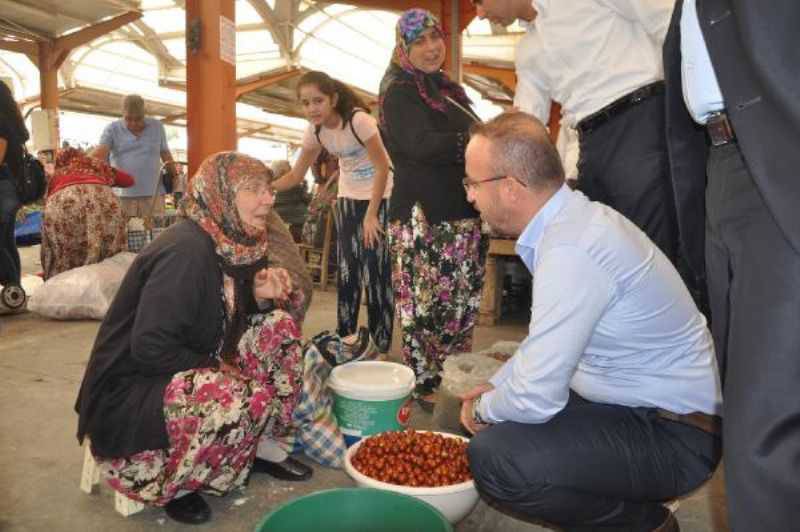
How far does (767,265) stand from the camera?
82 centimetres

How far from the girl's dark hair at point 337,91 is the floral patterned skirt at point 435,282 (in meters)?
0.71

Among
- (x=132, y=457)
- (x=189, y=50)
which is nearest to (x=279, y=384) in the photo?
(x=132, y=457)

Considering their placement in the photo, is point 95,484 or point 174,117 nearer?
point 95,484

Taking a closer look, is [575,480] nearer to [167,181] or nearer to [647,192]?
[647,192]

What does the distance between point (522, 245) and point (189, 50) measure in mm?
2553

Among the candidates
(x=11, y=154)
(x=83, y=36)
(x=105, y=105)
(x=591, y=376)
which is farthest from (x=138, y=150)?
(x=105, y=105)

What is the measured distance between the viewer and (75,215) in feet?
15.0

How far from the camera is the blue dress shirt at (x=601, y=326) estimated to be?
1.37m

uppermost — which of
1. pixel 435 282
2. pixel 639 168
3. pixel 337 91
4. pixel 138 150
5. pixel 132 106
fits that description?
pixel 132 106

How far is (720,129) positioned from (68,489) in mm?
2098

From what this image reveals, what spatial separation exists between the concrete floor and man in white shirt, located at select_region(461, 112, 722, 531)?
43 cm

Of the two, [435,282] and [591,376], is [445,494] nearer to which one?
[591,376]

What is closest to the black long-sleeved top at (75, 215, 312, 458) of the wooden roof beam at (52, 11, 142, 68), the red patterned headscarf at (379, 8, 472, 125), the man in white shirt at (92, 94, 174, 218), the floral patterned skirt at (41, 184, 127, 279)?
the red patterned headscarf at (379, 8, 472, 125)

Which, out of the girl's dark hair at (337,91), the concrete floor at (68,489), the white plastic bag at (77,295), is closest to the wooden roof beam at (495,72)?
the white plastic bag at (77,295)
